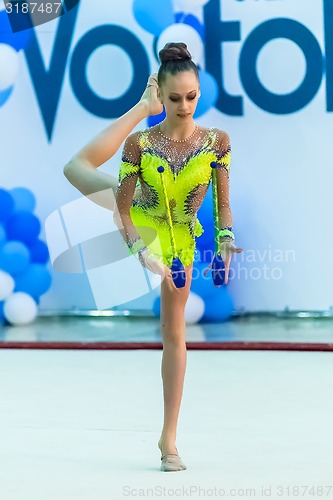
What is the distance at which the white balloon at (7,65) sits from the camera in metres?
6.11

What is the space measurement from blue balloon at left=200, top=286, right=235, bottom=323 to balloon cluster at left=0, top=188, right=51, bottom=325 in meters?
0.99

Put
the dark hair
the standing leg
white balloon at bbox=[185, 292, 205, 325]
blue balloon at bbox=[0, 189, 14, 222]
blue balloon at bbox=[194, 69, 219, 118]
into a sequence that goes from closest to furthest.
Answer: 1. the dark hair
2. the standing leg
3. blue balloon at bbox=[194, 69, 219, 118]
4. white balloon at bbox=[185, 292, 205, 325]
5. blue balloon at bbox=[0, 189, 14, 222]

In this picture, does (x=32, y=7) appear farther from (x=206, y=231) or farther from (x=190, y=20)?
(x=206, y=231)

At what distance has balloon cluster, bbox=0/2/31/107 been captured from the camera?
6129 mm

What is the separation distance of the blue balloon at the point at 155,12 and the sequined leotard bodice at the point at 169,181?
9.34 feet

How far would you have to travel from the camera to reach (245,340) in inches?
231

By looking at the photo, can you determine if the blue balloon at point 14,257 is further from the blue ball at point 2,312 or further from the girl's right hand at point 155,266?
the girl's right hand at point 155,266

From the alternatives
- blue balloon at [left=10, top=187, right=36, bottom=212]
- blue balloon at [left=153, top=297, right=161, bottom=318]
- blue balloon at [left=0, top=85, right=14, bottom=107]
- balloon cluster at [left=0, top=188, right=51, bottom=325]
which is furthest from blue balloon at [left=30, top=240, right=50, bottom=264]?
blue balloon at [left=0, top=85, right=14, bottom=107]

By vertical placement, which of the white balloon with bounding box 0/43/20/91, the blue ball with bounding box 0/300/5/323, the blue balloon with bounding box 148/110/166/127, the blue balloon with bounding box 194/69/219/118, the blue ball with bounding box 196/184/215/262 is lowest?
the blue ball with bounding box 0/300/5/323

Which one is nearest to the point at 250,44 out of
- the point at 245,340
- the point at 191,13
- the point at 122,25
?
the point at 191,13

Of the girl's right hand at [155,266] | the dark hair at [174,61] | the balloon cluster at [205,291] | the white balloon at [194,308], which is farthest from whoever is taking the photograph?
the white balloon at [194,308]

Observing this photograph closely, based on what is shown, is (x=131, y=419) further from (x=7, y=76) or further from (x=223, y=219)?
(x=7, y=76)

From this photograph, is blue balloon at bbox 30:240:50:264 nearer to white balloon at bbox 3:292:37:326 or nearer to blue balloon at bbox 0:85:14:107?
white balloon at bbox 3:292:37:326

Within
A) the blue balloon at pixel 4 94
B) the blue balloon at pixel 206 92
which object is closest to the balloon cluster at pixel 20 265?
the blue balloon at pixel 4 94
